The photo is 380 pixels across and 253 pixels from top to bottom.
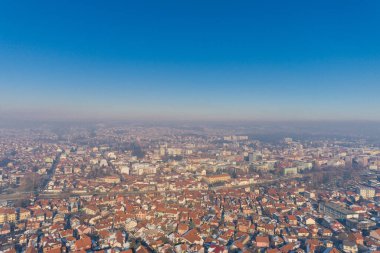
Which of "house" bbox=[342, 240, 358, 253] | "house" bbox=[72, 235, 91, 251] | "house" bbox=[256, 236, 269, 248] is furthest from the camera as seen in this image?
"house" bbox=[256, 236, 269, 248]

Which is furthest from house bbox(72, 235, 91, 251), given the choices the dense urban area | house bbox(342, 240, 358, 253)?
house bbox(342, 240, 358, 253)

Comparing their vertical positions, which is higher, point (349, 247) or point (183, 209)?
point (349, 247)

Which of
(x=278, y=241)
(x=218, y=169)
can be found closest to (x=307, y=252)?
(x=278, y=241)

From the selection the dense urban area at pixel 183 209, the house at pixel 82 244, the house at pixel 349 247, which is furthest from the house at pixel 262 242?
the house at pixel 82 244

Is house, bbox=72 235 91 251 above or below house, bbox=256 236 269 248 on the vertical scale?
above

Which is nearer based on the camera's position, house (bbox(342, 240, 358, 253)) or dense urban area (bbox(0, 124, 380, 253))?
house (bbox(342, 240, 358, 253))

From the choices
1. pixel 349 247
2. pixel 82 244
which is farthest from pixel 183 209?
pixel 349 247

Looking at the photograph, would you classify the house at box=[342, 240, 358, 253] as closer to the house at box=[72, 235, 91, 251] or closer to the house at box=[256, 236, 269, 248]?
the house at box=[256, 236, 269, 248]

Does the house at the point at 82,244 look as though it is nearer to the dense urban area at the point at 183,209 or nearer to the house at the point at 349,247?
the dense urban area at the point at 183,209

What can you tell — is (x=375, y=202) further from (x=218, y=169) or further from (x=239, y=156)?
(x=239, y=156)

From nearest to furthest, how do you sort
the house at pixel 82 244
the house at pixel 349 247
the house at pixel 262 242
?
1. the house at pixel 82 244
2. the house at pixel 349 247
3. the house at pixel 262 242

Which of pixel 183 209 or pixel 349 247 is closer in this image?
pixel 349 247

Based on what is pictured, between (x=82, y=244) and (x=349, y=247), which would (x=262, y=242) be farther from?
(x=82, y=244)
